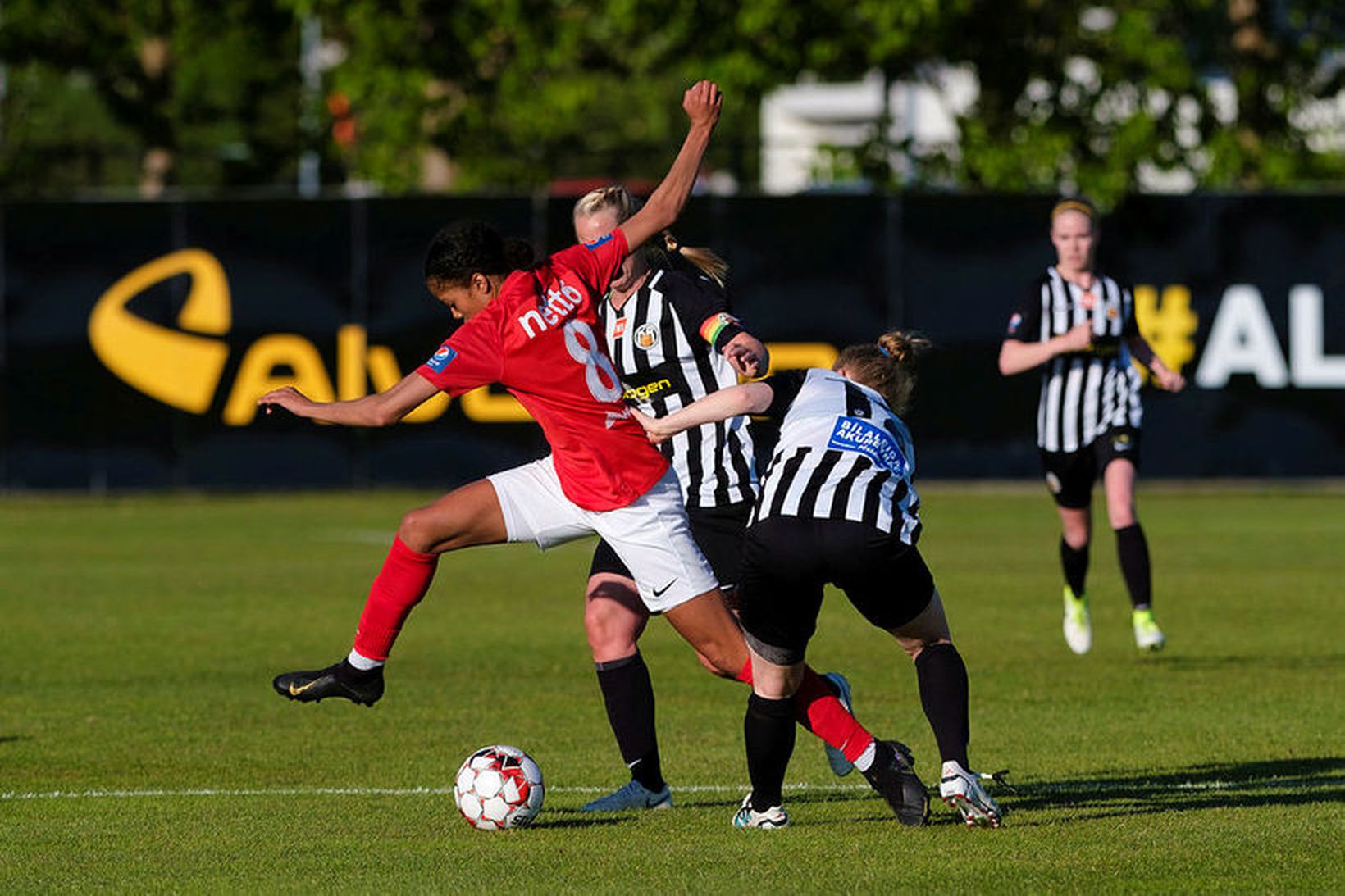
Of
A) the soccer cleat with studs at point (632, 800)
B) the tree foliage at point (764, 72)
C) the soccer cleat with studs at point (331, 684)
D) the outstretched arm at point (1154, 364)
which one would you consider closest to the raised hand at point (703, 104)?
the soccer cleat with studs at point (331, 684)

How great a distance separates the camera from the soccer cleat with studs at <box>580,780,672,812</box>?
8.06m

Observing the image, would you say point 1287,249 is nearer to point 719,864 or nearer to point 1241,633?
point 1241,633

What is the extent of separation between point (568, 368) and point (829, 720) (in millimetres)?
1382

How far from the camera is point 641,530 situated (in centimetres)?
770

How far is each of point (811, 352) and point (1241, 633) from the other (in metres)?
10.7

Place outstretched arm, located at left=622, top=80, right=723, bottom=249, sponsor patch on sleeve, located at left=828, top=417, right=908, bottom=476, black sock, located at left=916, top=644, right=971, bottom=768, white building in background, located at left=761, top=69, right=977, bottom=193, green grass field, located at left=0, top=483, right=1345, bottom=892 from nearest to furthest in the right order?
green grass field, located at left=0, top=483, right=1345, bottom=892, sponsor patch on sleeve, located at left=828, top=417, right=908, bottom=476, black sock, located at left=916, top=644, right=971, bottom=768, outstretched arm, located at left=622, top=80, right=723, bottom=249, white building in background, located at left=761, top=69, right=977, bottom=193

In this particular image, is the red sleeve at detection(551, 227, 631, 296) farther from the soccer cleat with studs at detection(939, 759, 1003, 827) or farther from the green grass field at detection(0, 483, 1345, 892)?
the soccer cleat with studs at detection(939, 759, 1003, 827)

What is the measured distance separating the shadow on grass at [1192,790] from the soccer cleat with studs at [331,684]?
2.19m

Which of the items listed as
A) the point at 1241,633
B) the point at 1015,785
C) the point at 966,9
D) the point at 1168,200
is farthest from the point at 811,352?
the point at 1015,785

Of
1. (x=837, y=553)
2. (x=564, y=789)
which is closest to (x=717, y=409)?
(x=837, y=553)

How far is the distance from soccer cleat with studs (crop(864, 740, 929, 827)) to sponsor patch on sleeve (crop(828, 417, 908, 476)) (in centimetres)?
90

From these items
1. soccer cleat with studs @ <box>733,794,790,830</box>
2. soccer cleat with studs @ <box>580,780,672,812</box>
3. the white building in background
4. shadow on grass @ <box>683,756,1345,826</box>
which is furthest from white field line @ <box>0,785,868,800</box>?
the white building in background

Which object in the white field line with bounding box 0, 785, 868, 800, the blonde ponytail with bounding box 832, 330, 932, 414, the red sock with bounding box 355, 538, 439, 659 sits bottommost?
the white field line with bounding box 0, 785, 868, 800

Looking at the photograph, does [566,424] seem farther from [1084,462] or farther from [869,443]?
[1084,462]
